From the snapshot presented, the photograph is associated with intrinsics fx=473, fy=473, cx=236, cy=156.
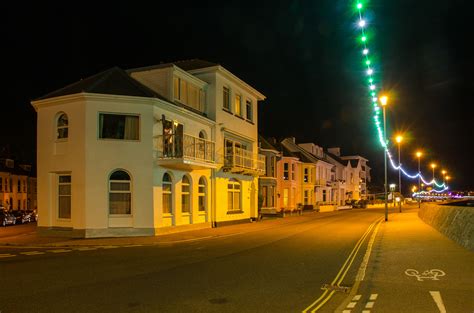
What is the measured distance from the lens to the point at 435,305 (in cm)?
785

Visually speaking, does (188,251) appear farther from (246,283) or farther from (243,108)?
(243,108)

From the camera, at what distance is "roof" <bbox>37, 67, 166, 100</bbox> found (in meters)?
22.0

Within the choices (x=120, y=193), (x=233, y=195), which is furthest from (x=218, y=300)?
(x=233, y=195)

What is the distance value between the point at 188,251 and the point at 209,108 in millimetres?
13627

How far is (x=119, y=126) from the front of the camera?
22.0 metres

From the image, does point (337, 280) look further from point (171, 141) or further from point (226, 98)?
point (226, 98)

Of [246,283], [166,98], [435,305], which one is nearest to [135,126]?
[166,98]

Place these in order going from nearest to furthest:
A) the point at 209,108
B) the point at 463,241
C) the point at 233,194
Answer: the point at 463,241 < the point at 209,108 < the point at 233,194

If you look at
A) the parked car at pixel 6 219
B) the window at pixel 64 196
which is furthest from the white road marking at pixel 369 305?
the parked car at pixel 6 219

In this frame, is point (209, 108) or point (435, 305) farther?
point (209, 108)

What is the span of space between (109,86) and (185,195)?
Result: 23.0 ft

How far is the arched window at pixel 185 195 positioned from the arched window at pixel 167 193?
135 cm

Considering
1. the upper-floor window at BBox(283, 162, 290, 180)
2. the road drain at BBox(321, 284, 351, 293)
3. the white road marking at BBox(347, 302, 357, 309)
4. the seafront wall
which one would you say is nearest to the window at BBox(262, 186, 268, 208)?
the upper-floor window at BBox(283, 162, 290, 180)

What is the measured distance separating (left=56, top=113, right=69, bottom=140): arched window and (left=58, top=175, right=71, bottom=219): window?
193 centimetres
